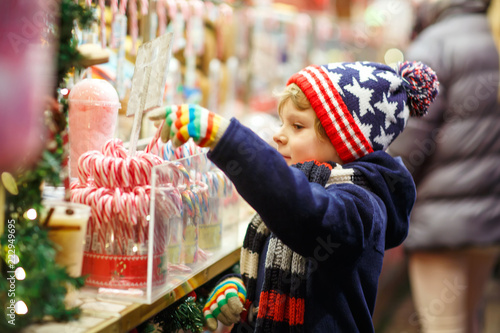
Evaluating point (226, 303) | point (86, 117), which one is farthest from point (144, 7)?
point (226, 303)

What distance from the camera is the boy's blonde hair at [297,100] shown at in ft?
4.61

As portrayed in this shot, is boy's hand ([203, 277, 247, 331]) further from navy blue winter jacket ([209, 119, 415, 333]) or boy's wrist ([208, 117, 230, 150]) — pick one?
boy's wrist ([208, 117, 230, 150])

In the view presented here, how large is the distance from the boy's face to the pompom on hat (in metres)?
0.03

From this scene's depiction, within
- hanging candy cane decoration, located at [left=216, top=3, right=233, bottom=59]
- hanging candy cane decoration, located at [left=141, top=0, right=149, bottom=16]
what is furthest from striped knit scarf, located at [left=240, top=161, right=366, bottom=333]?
hanging candy cane decoration, located at [left=216, top=3, right=233, bottom=59]

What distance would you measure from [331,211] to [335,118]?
286 mm

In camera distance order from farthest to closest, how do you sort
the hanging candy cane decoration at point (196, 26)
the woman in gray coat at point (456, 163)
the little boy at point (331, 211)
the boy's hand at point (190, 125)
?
the hanging candy cane decoration at point (196, 26)
the woman in gray coat at point (456, 163)
the little boy at point (331, 211)
the boy's hand at point (190, 125)

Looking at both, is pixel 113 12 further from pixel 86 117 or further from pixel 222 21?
pixel 222 21

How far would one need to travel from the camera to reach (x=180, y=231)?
1412 mm

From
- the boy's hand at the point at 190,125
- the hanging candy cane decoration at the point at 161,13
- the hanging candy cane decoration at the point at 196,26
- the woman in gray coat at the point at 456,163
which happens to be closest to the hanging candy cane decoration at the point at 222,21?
the hanging candy cane decoration at the point at 196,26

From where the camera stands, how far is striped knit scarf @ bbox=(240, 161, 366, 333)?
134cm

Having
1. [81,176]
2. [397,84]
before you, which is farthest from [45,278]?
[397,84]

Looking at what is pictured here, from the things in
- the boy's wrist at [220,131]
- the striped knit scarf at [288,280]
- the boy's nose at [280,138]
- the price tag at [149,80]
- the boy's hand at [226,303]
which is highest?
the price tag at [149,80]

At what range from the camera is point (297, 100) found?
1420 millimetres

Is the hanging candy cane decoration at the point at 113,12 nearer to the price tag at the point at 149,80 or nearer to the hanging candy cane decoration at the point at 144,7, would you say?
the hanging candy cane decoration at the point at 144,7
